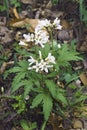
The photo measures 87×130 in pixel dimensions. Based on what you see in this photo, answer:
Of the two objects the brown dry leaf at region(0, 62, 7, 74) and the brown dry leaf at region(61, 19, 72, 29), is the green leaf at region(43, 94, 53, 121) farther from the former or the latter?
the brown dry leaf at region(61, 19, 72, 29)

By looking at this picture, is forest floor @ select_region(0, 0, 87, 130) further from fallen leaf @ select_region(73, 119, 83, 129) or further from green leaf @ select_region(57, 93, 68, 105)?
green leaf @ select_region(57, 93, 68, 105)

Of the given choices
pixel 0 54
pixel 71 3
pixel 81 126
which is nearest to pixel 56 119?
pixel 81 126

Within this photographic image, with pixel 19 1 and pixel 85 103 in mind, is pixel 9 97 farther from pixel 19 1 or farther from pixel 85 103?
pixel 19 1

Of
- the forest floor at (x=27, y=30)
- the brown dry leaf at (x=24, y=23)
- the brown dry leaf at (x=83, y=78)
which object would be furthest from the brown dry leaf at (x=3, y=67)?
the brown dry leaf at (x=83, y=78)

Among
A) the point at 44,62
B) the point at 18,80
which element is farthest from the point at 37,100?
the point at 44,62

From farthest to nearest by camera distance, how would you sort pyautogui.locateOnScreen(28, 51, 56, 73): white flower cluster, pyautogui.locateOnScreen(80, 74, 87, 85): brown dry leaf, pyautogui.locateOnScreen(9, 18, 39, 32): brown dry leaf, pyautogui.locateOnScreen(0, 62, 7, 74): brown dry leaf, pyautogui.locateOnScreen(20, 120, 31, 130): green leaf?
pyautogui.locateOnScreen(9, 18, 39, 32): brown dry leaf
pyautogui.locateOnScreen(0, 62, 7, 74): brown dry leaf
pyautogui.locateOnScreen(80, 74, 87, 85): brown dry leaf
pyautogui.locateOnScreen(20, 120, 31, 130): green leaf
pyautogui.locateOnScreen(28, 51, 56, 73): white flower cluster

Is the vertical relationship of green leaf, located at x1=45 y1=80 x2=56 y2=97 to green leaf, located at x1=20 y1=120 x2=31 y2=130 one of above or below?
above

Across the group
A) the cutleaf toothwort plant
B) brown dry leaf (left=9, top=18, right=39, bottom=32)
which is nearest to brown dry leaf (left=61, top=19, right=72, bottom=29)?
brown dry leaf (left=9, top=18, right=39, bottom=32)

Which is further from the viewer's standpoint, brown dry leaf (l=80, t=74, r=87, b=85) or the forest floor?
brown dry leaf (l=80, t=74, r=87, b=85)

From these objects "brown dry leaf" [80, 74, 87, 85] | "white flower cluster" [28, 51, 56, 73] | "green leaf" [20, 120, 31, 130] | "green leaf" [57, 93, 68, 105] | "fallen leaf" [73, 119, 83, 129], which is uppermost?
"white flower cluster" [28, 51, 56, 73]

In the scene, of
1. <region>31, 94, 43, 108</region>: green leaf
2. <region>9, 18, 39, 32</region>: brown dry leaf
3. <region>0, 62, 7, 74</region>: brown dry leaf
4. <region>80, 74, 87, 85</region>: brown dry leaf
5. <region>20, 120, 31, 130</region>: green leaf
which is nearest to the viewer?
<region>31, 94, 43, 108</region>: green leaf

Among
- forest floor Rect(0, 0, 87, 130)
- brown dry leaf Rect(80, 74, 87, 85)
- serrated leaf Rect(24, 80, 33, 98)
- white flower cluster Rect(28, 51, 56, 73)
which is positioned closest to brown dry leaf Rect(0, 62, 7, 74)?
forest floor Rect(0, 0, 87, 130)
